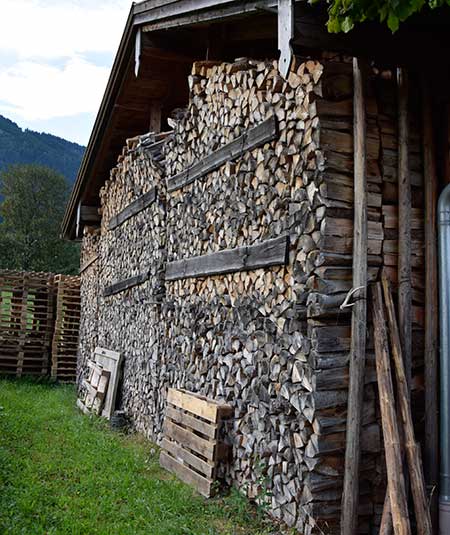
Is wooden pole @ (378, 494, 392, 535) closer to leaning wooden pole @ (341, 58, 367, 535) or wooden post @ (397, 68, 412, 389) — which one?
leaning wooden pole @ (341, 58, 367, 535)

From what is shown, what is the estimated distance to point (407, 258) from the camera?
13.3 ft

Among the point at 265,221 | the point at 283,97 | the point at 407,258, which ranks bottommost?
the point at 407,258

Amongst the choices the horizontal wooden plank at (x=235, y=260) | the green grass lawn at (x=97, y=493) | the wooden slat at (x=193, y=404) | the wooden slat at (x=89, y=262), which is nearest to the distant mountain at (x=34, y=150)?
the wooden slat at (x=89, y=262)

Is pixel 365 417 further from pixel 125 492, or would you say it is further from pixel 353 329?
pixel 125 492

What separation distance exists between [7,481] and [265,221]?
11.8 feet

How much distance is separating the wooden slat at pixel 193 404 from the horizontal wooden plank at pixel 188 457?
39cm

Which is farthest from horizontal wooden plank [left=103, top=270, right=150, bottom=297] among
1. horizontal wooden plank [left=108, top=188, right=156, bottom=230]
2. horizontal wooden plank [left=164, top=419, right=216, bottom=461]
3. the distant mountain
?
the distant mountain

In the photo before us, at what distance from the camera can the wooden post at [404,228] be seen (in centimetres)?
398

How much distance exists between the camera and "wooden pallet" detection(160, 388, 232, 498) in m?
5.28

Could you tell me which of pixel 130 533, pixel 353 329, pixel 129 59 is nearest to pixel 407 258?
pixel 353 329

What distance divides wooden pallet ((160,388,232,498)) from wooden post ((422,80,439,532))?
1.94 meters

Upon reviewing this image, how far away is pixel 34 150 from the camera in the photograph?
85688 millimetres

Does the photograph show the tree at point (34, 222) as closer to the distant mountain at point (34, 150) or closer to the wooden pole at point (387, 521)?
the wooden pole at point (387, 521)

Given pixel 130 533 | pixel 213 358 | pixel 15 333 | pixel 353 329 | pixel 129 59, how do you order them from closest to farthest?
pixel 353 329
pixel 130 533
pixel 213 358
pixel 129 59
pixel 15 333
